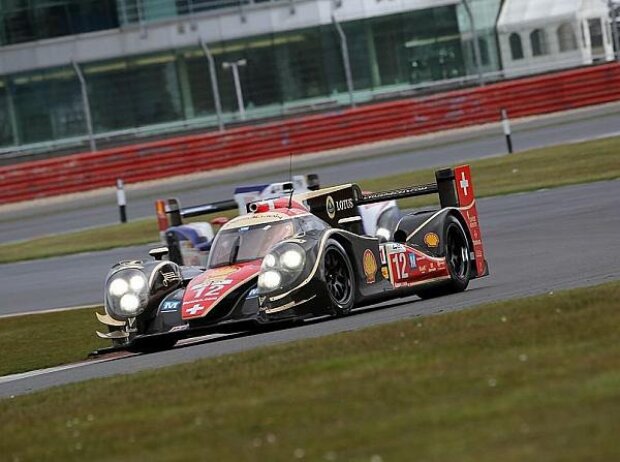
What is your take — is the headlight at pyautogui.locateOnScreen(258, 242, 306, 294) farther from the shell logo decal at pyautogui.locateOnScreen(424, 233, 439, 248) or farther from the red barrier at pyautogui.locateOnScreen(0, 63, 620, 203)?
the red barrier at pyautogui.locateOnScreen(0, 63, 620, 203)

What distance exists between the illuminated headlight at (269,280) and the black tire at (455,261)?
219 centimetres

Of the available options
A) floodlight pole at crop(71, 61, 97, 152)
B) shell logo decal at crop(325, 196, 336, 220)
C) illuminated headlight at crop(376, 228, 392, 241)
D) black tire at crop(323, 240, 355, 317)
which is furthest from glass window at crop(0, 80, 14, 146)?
black tire at crop(323, 240, 355, 317)

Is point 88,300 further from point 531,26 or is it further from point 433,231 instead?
point 531,26

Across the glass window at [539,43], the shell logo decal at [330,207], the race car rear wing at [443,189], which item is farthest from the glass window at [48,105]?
the shell logo decal at [330,207]

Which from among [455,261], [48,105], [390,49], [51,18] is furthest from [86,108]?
[455,261]

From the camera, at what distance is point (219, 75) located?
42344 mm

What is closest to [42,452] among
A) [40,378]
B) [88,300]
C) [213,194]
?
[40,378]

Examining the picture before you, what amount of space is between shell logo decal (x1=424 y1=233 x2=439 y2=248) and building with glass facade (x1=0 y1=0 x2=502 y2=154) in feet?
87.0

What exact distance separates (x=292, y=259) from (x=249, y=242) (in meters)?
1.03

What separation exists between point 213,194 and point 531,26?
12445 mm

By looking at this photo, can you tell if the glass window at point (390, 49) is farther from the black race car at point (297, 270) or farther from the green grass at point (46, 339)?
the black race car at point (297, 270)

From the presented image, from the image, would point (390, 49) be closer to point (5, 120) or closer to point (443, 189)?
point (5, 120)

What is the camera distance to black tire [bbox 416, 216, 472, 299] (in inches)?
591

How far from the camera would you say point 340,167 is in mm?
34406
